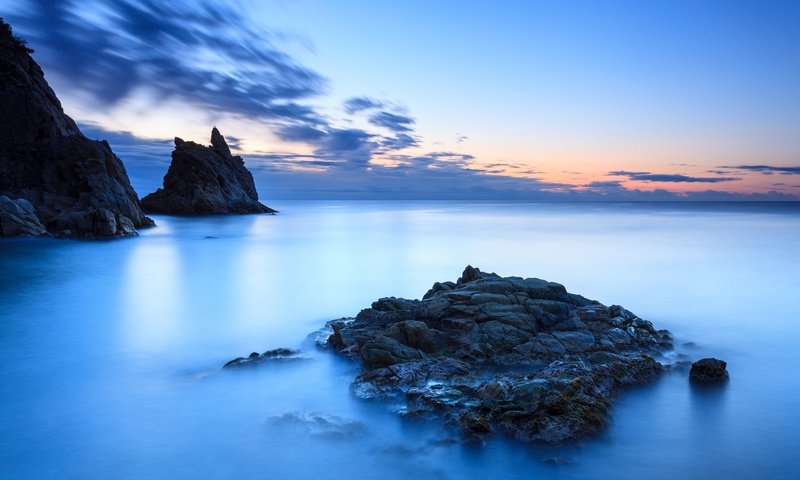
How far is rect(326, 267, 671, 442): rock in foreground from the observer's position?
8.98 metres

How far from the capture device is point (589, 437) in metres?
8.62

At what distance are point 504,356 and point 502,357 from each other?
6cm

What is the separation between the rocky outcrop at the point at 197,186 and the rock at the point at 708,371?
90.2 m

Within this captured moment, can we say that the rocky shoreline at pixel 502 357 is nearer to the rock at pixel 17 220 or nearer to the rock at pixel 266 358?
the rock at pixel 266 358

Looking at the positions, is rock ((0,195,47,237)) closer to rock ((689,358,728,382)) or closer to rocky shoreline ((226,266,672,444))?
rocky shoreline ((226,266,672,444))

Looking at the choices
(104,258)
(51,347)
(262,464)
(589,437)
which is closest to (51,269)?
(104,258)

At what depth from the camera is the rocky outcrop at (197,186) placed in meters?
90.8

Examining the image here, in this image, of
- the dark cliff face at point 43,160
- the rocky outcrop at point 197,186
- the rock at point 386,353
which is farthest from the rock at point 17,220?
the rocky outcrop at point 197,186

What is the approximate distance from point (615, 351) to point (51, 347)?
15967 millimetres

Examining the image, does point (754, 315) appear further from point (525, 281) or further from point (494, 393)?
point (494, 393)

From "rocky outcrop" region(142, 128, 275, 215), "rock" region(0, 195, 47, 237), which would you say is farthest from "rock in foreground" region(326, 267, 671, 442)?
"rocky outcrop" region(142, 128, 275, 215)

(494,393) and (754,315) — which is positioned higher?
(494,393)

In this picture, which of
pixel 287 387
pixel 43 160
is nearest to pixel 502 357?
pixel 287 387

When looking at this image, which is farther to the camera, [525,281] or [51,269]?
[51,269]
